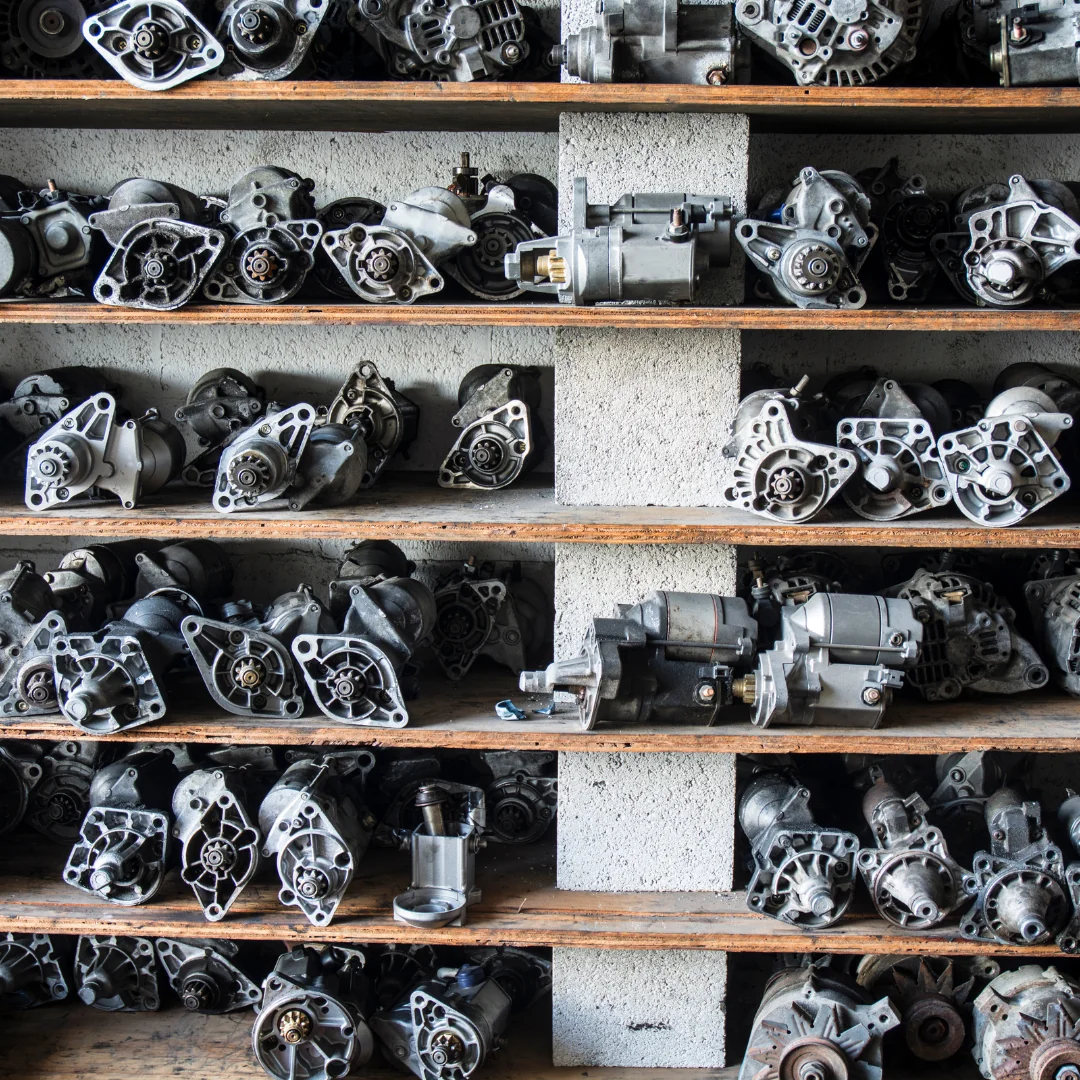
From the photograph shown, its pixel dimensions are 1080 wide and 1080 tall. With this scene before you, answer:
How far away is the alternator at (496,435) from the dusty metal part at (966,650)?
3.66 ft

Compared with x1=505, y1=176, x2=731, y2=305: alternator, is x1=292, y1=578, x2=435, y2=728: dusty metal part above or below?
below

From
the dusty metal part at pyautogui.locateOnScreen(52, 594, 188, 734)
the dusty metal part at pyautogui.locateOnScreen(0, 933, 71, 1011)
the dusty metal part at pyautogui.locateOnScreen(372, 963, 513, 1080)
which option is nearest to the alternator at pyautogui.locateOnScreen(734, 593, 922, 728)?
the dusty metal part at pyautogui.locateOnScreen(372, 963, 513, 1080)

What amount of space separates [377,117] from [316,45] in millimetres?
253

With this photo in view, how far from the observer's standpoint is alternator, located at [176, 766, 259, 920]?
Answer: 107 inches

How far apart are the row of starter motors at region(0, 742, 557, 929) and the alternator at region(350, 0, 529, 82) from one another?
183 cm

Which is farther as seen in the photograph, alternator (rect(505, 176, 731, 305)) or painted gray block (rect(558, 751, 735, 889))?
painted gray block (rect(558, 751, 735, 889))

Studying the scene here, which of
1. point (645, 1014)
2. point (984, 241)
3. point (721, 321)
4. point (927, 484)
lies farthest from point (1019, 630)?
point (645, 1014)

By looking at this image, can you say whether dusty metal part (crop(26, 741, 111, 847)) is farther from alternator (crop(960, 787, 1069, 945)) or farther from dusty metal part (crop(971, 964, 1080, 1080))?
dusty metal part (crop(971, 964, 1080, 1080))

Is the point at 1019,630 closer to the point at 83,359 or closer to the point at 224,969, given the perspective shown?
the point at 224,969

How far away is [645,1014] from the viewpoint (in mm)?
2895

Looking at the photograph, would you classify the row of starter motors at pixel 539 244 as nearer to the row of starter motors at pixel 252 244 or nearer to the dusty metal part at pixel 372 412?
the row of starter motors at pixel 252 244

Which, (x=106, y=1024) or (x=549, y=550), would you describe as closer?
(x=106, y=1024)

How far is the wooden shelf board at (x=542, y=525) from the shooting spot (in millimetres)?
2553

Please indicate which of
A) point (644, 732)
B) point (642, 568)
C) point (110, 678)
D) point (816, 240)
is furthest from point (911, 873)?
point (110, 678)
